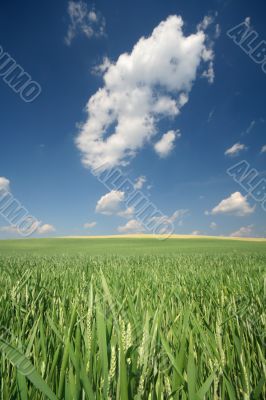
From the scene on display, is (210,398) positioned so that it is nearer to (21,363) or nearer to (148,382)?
(148,382)

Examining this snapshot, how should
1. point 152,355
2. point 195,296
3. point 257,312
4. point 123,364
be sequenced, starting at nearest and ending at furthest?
1. point 123,364
2. point 152,355
3. point 257,312
4. point 195,296

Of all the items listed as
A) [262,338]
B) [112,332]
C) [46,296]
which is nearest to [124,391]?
[112,332]

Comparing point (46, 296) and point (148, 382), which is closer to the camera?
point (148, 382)

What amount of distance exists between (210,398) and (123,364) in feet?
1.51

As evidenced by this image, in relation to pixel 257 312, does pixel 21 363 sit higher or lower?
higher

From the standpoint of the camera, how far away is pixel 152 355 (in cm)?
86

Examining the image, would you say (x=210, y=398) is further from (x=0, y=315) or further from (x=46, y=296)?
(x=46, y=296)

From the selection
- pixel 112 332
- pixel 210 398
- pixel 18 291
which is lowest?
pixel 210 398

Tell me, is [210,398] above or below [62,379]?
below

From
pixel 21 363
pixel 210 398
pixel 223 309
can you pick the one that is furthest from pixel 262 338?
pixel 21 363

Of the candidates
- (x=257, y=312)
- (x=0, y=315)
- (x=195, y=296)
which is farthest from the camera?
(x=195, y=296)

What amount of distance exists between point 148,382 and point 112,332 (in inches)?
13.5

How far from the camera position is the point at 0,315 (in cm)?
152

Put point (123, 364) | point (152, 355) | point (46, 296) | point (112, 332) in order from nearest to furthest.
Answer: point (123, 364), point (152, 355), point (112, 332), point (46, 296)
